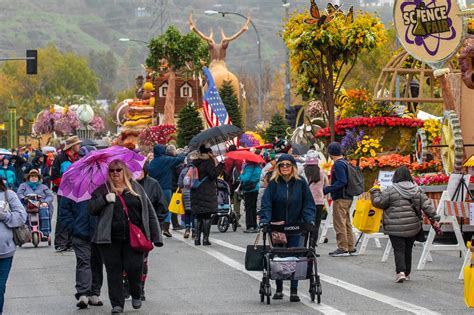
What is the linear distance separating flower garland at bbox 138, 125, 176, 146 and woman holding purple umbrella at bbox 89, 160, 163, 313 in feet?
146

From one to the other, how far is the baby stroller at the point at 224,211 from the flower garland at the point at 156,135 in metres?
30.8

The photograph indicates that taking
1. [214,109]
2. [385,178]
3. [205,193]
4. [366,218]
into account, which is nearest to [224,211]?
[385,178]

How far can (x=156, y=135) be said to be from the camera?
59.2m

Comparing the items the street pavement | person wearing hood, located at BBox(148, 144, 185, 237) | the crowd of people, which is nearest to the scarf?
the street pavement

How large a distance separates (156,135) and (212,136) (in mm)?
35333

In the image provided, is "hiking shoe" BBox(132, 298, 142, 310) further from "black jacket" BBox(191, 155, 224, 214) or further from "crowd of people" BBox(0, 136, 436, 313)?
"black jacket" BBox(191, 155, 224, 214)

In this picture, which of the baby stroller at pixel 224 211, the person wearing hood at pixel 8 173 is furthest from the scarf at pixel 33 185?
the baby stroller at pixel 224 211

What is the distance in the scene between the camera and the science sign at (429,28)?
23.8 m

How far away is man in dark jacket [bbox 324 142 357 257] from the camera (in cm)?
1948

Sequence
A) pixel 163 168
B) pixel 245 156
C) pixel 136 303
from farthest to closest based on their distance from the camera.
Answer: pixel 163 168 < pixel 245 156 < pixel 136 303

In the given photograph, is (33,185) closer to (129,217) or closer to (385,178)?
(385,178)

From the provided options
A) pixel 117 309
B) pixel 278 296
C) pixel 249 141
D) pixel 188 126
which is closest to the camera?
pixel 117 309

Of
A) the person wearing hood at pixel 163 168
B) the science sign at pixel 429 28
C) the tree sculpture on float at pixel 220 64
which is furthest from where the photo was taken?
the tree sculpture on float at pixel 220 64

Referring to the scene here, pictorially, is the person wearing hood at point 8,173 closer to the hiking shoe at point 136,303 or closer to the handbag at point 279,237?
the handbag at point 279,237
